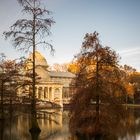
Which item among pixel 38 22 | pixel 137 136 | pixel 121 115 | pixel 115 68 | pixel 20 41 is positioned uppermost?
pixel 38 22

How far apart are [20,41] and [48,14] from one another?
12.5 feet

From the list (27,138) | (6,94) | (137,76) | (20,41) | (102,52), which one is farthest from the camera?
(137,76)

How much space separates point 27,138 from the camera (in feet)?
89.1

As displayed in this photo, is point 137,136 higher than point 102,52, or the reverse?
point 102,52

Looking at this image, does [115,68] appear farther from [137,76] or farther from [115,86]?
[137,76]

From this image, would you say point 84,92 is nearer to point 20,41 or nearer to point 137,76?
point 20,41

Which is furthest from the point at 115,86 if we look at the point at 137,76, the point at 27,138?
the point at 137,76

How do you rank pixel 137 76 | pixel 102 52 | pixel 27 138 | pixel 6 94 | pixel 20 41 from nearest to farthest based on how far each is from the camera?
pixel 27 138 → pixel 102 52 → pixel 20 41 → pixel 6 94 → pixel 137 76

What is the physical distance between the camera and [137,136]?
3011cm

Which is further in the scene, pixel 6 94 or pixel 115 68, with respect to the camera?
pixel 6 94

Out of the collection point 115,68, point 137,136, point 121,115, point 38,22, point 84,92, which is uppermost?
point 38,22

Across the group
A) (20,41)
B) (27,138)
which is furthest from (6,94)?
(27,138)

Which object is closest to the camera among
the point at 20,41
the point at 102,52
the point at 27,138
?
the point at 27,138

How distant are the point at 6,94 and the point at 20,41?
42.7 ft
